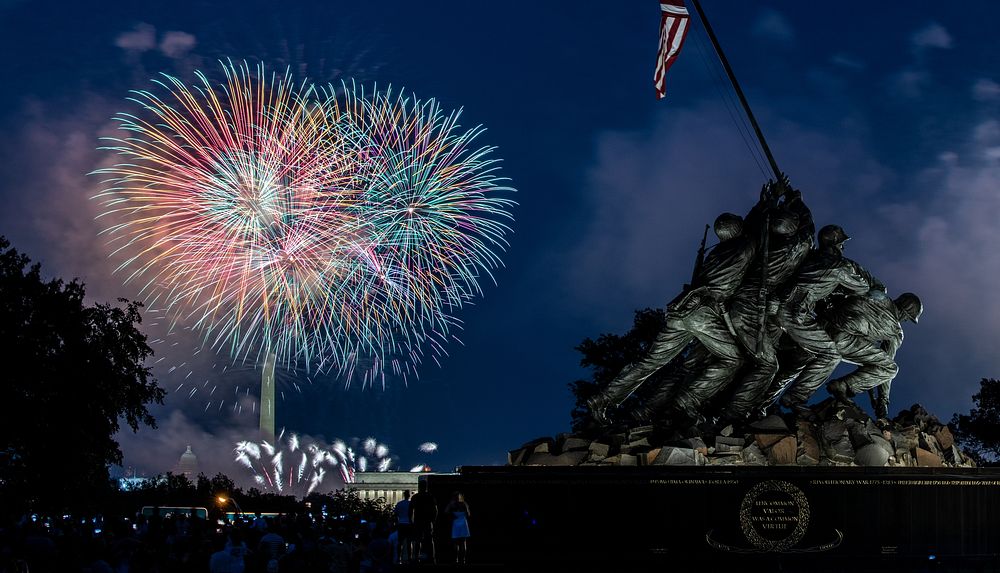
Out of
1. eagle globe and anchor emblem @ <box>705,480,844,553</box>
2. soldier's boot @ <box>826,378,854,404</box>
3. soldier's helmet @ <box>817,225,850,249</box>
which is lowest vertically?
eagle globe and anchor emblem @ <box>705,480,844,553</box>

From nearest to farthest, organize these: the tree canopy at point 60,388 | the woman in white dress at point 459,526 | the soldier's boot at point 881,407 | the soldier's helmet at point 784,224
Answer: the woman in white dress at point 459,526 → the soldier's helmet at point 784,224 → the soldier's boot at point 881,407 → the tree canopy at point 60,388

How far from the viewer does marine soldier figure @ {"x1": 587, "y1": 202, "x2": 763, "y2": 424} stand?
18.8 m

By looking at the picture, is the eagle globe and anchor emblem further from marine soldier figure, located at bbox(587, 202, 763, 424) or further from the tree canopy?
the tree canopy

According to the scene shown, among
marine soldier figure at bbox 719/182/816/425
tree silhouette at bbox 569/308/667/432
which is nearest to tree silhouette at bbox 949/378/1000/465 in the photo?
tree silhouette at bbox 569/308/667/432

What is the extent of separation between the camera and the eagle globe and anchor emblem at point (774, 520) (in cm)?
1712

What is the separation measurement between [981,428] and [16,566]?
1337 inches

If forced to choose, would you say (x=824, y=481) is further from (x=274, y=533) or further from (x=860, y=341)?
(x=274, y=533)

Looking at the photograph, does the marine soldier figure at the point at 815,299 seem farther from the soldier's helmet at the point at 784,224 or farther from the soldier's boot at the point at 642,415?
the soldier's boot at the point at 642,415

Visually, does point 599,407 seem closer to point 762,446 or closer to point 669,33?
point 762,446

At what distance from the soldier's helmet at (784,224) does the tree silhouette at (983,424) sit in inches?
876

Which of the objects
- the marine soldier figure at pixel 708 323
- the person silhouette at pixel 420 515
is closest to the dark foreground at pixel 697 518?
the marine soldier figure at pixel 708 323

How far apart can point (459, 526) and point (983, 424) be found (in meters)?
29.5

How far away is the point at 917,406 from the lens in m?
20.0

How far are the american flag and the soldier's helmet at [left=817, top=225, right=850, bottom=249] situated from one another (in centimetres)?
415
